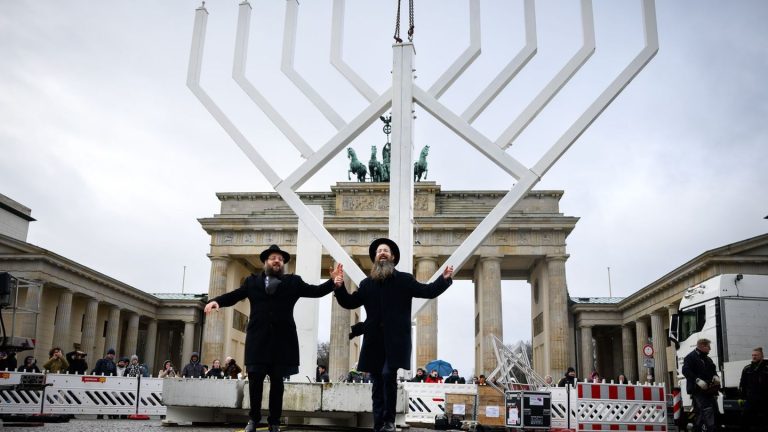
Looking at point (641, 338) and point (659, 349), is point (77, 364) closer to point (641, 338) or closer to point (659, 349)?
point (659, 349)

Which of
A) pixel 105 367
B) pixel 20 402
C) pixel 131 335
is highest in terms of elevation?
pixel 131 335

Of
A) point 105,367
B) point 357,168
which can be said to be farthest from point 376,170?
point 105,367

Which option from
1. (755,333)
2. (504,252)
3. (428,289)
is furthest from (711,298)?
(504,252)

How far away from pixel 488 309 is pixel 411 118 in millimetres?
29798

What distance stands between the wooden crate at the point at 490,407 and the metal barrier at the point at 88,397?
239 inches

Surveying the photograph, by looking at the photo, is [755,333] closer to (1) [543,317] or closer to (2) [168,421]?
(2) [168,421]

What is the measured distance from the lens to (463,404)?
13836mm

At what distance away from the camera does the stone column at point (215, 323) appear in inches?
1439

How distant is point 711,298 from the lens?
43.7ft

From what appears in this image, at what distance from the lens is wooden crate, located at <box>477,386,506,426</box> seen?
12.1 meters

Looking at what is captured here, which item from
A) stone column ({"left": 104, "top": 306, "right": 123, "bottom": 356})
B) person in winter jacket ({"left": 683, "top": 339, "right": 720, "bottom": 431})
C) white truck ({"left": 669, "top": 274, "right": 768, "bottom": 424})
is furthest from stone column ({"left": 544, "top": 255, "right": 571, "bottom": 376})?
person in winter jacket ({"left": 683, "top": 339, "right": 720, "bottom": 431})

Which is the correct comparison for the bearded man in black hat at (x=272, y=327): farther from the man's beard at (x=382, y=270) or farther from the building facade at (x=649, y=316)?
the building facade at (x=649, y=316)

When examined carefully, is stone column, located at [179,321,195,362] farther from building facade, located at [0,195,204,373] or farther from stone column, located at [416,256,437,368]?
stone column, located at [416,256,437,368]

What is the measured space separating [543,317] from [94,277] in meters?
23.2
